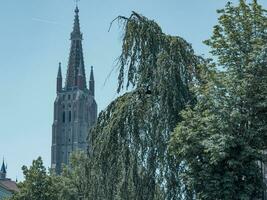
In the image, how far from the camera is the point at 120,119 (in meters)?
24.9

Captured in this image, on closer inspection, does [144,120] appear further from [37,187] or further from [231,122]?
[37,187]

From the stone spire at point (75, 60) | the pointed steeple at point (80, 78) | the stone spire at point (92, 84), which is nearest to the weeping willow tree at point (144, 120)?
the pointed steeple at point (80, 78)

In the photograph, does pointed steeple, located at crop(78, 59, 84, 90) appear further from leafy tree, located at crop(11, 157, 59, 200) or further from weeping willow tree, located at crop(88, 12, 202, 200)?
weeping willow tree, located at crop(88, 12, 202, 200)

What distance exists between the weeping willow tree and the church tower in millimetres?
124915

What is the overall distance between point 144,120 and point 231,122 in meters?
4.59

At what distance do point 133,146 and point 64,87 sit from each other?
440 ft

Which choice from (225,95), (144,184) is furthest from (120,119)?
(225,95)

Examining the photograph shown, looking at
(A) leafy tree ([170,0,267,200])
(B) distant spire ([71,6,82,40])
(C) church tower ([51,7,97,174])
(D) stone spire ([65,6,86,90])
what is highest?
(B) distant spire ([71,6,82,40])

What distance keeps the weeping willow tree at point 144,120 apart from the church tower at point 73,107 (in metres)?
125

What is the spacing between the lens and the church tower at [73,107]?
152 meters

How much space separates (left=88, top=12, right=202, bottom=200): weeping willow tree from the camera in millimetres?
24109

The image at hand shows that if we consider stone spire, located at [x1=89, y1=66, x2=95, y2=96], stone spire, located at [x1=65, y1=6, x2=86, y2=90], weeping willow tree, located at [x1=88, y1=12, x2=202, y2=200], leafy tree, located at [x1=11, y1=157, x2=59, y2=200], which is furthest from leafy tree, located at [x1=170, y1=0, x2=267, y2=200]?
stone spire, located at [x1=89, y1=66, x2=95, y2=96]

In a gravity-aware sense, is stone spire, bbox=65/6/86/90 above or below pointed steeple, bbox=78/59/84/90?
above

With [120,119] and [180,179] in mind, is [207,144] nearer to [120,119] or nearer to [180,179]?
[180,179]
